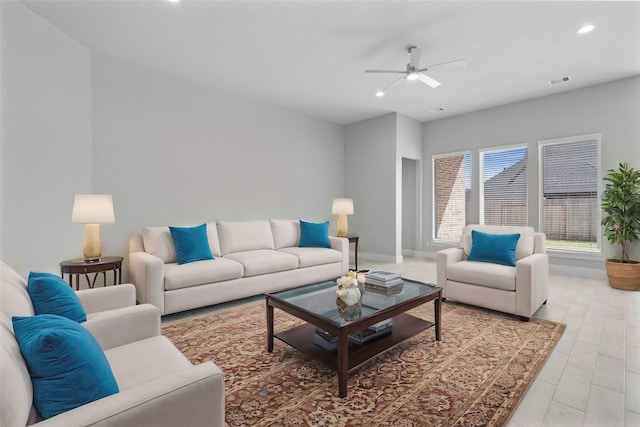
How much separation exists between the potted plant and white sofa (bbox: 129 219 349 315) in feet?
11.7

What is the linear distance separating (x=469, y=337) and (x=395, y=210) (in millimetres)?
3445

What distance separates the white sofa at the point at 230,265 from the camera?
307cm

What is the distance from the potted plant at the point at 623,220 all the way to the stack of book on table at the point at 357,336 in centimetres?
378

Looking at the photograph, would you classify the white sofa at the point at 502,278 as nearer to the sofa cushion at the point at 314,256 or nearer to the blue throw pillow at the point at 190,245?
the sofa cushion at the point at 314,256

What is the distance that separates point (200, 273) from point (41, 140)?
197 centimetres

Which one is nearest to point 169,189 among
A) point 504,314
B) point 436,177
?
point 504,314

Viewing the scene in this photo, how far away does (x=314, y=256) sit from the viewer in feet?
14.0

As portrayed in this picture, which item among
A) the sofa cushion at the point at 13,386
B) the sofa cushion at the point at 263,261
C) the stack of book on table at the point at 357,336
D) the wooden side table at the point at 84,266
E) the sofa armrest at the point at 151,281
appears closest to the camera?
the sofa cushion at the point at 13,386

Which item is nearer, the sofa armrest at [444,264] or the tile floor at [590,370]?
the tile floor at [590,370]

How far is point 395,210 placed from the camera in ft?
19.1

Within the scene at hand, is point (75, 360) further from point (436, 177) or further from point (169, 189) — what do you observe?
point (436, 177)

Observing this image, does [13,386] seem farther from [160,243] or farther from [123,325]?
[160,243]

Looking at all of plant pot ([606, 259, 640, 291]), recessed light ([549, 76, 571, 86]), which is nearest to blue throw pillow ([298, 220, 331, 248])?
plant pot ([606, 259, 640, 291])

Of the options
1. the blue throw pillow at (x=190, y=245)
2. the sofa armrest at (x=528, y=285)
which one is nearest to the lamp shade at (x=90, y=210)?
the blue throw pillow at (x=190, y=245)
